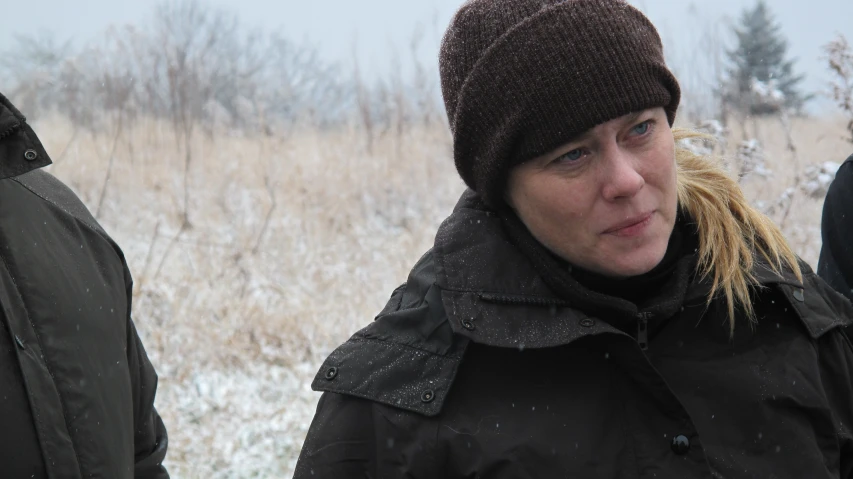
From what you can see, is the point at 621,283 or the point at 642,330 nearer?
the point at 642,330

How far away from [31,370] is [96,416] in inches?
7.2

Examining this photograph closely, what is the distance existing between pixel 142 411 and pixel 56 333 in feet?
1.39

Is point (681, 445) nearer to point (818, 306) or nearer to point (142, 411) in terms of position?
point (818, 306)

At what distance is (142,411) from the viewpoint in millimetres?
2143

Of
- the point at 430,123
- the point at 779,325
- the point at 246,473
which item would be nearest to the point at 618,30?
the point at 779,325

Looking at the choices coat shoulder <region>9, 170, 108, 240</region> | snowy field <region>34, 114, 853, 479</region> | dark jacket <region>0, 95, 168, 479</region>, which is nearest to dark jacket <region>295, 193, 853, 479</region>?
dark jacket <region>0, 95, 168, 479</region>

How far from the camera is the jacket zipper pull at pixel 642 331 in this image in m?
1.68

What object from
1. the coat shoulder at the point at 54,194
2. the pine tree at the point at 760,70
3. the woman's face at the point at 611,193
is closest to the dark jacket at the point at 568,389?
the woman's face at the point at 611,193

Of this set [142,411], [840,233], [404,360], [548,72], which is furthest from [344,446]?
[840,233]

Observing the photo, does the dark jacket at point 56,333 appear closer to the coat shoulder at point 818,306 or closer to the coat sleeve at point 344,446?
the coat sleeve at point 344,446

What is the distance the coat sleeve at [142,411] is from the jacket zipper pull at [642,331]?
1270 mm

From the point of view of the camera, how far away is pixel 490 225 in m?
1.87

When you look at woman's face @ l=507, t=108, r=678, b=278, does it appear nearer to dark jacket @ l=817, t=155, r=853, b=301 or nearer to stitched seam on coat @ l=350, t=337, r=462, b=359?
stitched seam on coat @ l=350, t=337, r=462, b=359

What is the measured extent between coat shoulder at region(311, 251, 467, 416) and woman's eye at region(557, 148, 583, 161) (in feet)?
1.29
